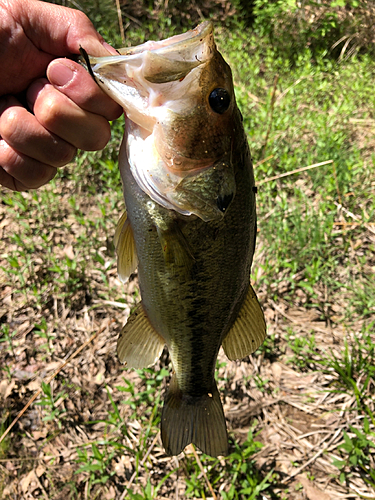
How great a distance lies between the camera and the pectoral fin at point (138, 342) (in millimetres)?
1816

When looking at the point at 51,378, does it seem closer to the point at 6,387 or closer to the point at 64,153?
the point at 6,387

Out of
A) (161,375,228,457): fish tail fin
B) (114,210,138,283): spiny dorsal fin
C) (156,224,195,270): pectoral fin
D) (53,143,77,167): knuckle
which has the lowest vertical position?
(161,375,228,457): fish tail fin

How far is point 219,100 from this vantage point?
1.31 metres

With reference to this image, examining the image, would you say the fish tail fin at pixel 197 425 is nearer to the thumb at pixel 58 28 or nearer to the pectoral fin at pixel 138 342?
the pectoral fin at pixel 138 342

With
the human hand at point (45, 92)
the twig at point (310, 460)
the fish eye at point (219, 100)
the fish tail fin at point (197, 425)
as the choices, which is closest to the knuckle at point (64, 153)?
the human hand at point (45, 92)

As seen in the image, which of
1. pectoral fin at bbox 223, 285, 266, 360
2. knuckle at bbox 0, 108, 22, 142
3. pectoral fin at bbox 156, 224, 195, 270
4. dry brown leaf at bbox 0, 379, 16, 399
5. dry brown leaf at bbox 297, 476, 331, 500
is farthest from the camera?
dry brown leaf at bbox 0, 379, 16, 399

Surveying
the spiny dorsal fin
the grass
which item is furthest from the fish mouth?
the grass

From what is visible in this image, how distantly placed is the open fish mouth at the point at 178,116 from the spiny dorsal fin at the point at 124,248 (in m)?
0.24

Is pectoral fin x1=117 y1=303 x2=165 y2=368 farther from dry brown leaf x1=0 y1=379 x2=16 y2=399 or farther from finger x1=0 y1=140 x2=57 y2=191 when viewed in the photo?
dry brown leaf x1=0 y1=379 x2=16 y2=399

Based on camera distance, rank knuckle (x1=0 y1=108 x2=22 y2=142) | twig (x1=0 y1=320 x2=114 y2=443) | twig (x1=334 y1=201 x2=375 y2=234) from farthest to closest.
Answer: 1. twig (x1=334 y1=201 x2=375 y2=234)
2. twig (x1=0 y1=320 x2=114 y2=443)
3. knuckle (x1=0 y1=108 x2=22 y2=142)

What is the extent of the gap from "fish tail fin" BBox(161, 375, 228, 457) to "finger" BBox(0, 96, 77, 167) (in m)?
1.29

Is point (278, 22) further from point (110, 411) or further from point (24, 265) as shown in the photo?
point (110, 411)

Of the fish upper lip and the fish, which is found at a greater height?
the fish upper lip

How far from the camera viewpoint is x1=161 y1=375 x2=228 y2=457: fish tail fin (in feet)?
6.30
